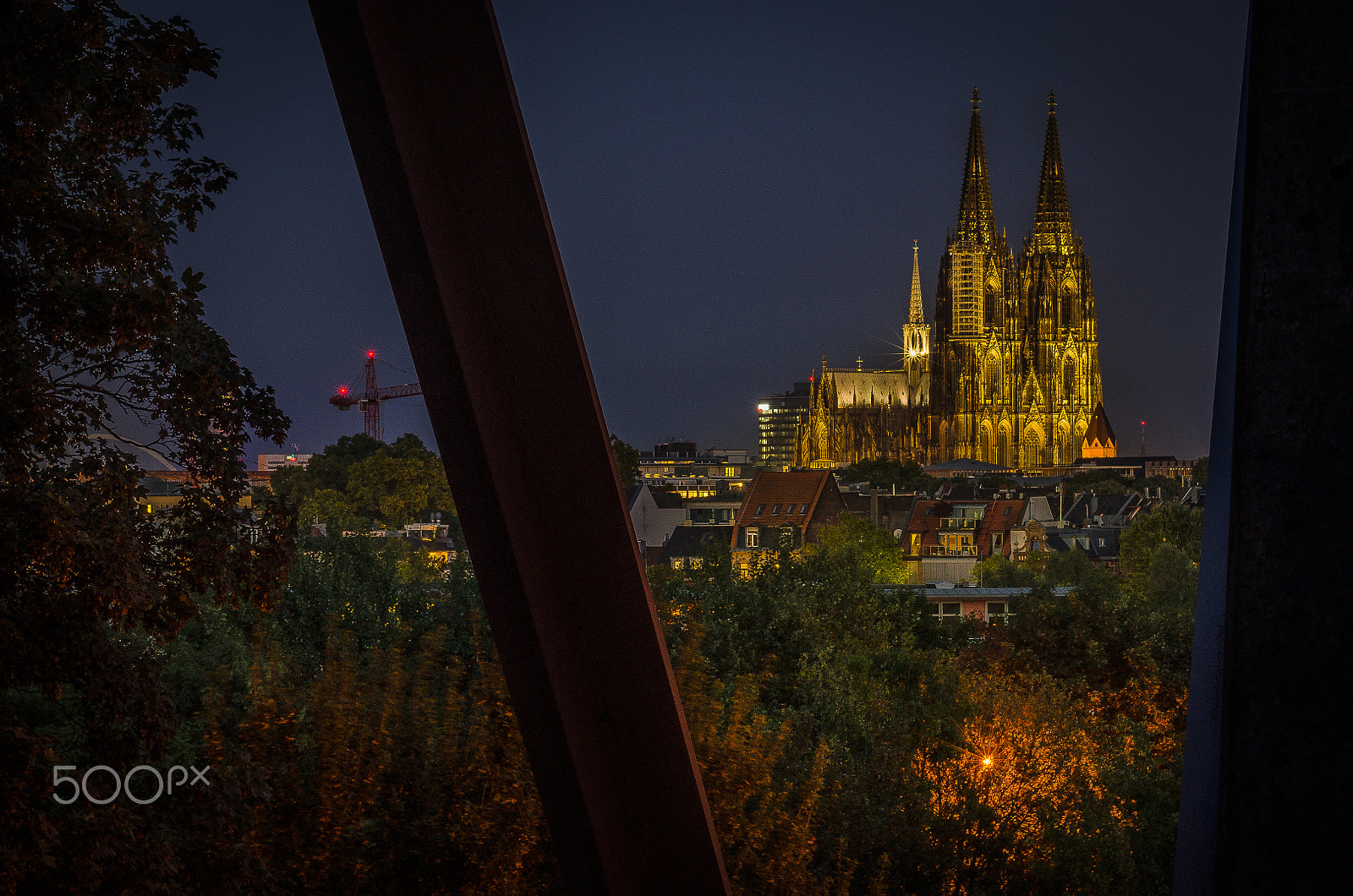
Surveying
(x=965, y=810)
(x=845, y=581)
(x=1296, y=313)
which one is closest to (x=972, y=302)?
(x=845, y=581)

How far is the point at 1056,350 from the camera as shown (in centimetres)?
9538

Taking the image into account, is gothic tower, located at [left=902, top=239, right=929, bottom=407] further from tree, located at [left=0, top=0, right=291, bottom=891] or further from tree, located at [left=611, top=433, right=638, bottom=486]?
tree, located at [left=0, top=0, right=291, bottom=891]

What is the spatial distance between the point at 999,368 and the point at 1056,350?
17.2 feet

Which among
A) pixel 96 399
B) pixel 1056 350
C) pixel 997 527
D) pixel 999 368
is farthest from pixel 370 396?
pixel 96 399

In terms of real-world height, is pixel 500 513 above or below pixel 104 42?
below

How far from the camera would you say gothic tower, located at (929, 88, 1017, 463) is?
9538 centimetres

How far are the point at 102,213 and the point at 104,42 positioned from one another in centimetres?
60

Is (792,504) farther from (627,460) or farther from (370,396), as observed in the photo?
(370,396)

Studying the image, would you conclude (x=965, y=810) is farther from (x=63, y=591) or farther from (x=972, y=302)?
(x=972, y=302)

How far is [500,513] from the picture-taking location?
3.92ft

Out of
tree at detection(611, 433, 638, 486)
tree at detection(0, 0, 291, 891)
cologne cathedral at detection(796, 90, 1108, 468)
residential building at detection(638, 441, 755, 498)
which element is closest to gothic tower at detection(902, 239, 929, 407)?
cologne cathedral at detection(796, 90, 1108, 468)

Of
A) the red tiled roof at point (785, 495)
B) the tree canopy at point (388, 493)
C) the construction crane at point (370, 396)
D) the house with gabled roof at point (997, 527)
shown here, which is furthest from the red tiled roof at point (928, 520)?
the construction crane at point (370, 396)

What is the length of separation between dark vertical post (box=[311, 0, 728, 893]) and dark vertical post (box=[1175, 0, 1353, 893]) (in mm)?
570

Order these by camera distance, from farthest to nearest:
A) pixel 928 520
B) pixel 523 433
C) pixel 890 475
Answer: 1. pixel 890 475
2. pixel 928 520
3. pixel 523 433
